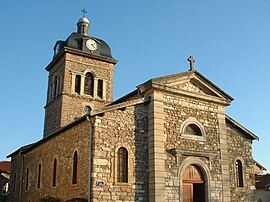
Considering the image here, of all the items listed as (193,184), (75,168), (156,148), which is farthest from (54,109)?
(193,184)

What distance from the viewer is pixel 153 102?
16.7 metres

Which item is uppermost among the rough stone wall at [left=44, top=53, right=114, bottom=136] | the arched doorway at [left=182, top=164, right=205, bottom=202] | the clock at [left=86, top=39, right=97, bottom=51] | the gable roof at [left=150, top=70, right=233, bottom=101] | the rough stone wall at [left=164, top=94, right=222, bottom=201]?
the clock at [left=86, top=39, right=97, bottom=51]

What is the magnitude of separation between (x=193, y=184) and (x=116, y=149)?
460 cm

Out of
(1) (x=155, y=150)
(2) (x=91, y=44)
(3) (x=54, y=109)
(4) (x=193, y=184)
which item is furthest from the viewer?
(2) (x=91, y=44)

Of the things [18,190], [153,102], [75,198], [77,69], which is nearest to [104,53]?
[77,69]

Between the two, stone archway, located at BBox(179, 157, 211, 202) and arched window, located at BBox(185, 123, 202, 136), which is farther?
arched window, located at BBox(185, 123, 202, 136)

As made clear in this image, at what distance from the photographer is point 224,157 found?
18359mm

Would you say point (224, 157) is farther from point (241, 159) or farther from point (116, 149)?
point (116, 149)

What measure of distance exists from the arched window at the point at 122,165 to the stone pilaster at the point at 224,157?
5346 mm

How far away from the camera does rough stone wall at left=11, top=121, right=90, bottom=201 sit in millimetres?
15742

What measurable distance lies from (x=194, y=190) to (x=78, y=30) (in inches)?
756

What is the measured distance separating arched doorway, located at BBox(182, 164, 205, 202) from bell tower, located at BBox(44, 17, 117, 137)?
40.3ft

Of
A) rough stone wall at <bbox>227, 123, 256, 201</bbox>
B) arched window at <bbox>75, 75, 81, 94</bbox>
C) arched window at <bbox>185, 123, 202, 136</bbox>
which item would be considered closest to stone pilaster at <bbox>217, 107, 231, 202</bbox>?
rough stone wall at <bbox>227, 123, 256, 201</bbox>

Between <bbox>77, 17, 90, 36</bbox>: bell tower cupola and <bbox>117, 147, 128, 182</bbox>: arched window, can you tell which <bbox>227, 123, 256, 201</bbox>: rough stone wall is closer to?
<bbox>117, 147, 128, 182</bbox>: arched window
